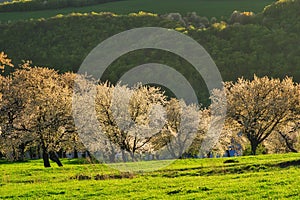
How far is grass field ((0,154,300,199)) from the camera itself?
25109mm

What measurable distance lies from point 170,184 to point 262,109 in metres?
41.0

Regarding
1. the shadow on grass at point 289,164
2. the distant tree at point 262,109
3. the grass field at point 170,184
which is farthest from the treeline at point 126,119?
the shadow on grass at point 289,164

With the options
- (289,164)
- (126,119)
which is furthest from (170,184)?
(126,119)

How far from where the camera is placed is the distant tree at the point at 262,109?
67562mm

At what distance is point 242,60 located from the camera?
183 meters

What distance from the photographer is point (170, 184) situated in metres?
30.5

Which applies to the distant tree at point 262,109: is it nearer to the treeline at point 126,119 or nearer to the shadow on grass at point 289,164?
the treeline at point 126,119

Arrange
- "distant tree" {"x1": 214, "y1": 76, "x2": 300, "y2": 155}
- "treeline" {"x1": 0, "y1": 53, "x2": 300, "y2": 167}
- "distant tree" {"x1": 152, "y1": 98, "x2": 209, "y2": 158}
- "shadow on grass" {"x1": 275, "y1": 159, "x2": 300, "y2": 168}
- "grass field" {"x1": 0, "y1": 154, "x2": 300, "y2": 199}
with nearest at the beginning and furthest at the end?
1. "grass field" {"x1": 0, "y1": 154, "x2": 300, "y2": 199}
2. "shadow on grass" {"x1": 275, "y1": 159, "x2": 300, "y2": 168}
3. "treeline" {"x1": 0, "y1": 53, "x2": 300, "y2": 167}
4. "distant tree" {"x1": 214, "y1": 76, "x2": 300, "y2": 155}
5. "distant tree" {"x1": 152, "y1": 98, "x2": 209, "y2": 158}

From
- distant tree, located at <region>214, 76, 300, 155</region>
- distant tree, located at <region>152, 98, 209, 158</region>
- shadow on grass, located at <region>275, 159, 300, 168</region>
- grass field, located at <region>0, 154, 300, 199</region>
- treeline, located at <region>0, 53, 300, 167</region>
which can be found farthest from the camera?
distant tree, located at <region>152, 98, 209, 158</region>

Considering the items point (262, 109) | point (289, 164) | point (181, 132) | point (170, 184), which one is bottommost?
point (170, 184)

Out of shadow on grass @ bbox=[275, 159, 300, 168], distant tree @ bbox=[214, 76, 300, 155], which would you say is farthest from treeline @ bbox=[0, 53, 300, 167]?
shadow on grass @ bbox=[275, 159, 300, 168]

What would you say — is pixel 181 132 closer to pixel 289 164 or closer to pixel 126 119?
pixel 126 119

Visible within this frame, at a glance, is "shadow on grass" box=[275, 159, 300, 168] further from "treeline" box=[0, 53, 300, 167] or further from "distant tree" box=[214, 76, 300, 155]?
"distant tree" box=[214, 76, 300, 155]

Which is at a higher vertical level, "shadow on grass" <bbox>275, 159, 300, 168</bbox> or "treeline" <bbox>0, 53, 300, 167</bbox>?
"treeline" <bbox>0, 53, 300, 167</bbox>
